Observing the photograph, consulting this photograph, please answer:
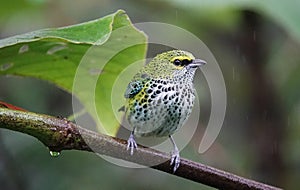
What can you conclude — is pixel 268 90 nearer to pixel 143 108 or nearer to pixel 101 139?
pixel 143 108

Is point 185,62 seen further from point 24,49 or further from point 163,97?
point 24,49

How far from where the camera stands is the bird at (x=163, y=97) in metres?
2.16

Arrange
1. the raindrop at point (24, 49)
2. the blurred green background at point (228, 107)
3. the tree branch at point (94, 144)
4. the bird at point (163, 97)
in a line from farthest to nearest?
the blurred green background at point (228, 107) → the bird at point (163, 97) → the raindrop at point (24, 49) → the tree branch at point (94, 144)

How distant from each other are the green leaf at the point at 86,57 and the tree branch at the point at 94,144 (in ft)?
0.63

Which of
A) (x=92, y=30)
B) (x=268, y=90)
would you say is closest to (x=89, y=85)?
(x=92, y=30)

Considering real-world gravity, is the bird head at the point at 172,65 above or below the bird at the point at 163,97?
above

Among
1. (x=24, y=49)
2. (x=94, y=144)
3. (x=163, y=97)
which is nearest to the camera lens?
(x=94, y=144)

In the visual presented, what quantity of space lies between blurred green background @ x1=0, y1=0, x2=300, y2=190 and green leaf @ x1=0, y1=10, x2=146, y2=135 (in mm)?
1195

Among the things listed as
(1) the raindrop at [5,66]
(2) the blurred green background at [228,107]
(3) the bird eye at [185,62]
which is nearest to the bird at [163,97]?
(3) the bird eye at [185,62]

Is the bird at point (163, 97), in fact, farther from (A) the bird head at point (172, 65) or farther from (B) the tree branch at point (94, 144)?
(B) the tree branch at point (94, 144)

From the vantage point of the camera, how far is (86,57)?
1865mm

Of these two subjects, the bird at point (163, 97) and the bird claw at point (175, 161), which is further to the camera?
the bird at point (163, 97)

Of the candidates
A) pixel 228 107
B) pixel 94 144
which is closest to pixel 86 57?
pixel 94 144

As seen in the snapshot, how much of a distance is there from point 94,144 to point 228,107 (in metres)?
2.72
